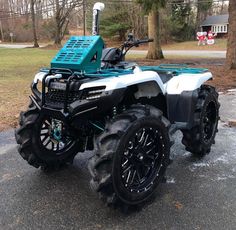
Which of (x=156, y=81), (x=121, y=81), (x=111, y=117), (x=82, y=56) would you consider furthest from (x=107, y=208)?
(x=82, y=56)

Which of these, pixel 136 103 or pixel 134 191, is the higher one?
pixel 136 103

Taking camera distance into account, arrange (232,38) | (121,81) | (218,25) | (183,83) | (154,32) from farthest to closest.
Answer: (218,25)
(154,32)
(232,38)
(183,83)
(121,81)

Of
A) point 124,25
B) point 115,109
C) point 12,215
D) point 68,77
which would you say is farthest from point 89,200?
point 124,25

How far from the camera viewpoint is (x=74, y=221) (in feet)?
9.57

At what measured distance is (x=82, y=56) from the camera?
3059 mm

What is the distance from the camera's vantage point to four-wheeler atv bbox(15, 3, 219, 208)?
2.86 meters

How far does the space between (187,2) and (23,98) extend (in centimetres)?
4111

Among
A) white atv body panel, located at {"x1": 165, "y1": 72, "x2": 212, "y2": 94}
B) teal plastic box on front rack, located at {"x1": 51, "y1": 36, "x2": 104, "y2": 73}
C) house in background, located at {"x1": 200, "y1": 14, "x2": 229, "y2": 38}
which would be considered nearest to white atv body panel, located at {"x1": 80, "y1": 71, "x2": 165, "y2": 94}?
teal plastic box on front rack, located at {"x1": 51, "y1": 36, "x2": 104, "y2": 73}

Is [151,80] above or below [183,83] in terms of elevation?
above

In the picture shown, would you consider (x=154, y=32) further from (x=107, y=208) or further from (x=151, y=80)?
(x=107, y=208)

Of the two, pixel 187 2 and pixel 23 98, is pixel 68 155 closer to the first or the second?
pixel 23 98

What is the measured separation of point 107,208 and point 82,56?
1392 millimetres

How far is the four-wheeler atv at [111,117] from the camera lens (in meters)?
2.86

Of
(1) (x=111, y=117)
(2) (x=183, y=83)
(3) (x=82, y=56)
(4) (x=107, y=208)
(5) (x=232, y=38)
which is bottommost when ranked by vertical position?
(4) (x=107, y=208)
